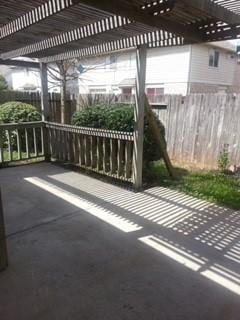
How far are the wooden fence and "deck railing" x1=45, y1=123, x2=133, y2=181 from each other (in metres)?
2.00

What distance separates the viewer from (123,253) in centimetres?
264

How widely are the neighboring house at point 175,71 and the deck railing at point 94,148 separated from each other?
8.03 metres

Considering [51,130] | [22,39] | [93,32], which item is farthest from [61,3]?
[51,130]

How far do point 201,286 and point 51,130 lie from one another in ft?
16.3

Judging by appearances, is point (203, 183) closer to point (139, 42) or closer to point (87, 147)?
point (87, 147)

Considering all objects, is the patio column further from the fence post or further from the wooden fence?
the wooden fence

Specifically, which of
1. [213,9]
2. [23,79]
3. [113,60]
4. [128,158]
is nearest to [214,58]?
[113,60]

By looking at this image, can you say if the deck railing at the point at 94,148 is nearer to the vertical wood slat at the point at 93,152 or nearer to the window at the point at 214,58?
the vertical wood slat at the point at 93,152

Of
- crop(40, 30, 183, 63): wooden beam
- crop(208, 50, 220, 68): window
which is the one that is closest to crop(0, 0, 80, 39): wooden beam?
→ crop(40, 30, 183, 63): wooden beam

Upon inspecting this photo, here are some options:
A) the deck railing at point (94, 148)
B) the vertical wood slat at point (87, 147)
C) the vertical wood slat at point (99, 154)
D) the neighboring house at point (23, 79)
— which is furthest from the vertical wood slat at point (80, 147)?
the neighboring house at point (23, 79)

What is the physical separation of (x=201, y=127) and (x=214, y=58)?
36.4 feet

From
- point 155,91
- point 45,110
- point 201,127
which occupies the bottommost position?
point 201,127

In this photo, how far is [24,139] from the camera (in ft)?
21.4

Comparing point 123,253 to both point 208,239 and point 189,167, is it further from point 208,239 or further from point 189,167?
point 189,167
